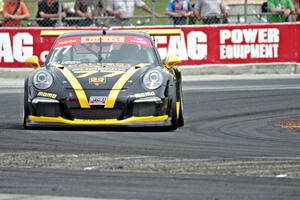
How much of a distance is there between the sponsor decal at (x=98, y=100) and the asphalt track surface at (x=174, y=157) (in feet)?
1.13

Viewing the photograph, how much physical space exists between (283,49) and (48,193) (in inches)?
610

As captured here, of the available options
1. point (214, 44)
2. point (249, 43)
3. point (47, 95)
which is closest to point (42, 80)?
point (47, 95)

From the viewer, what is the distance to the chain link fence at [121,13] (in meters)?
22.2

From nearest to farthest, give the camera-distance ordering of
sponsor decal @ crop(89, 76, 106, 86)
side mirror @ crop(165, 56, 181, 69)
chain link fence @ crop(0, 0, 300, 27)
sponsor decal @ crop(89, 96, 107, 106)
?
1. sponsor decal @ crop(89, 96, 107, 106)
2. sponsor decal @ crop(89, 76, 106, 86)
3. side mirror @ crop(165, 56, 181, 69)
4. chain link fence @ crop(0, 0, 300, 27)

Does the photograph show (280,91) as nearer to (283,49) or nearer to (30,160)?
(283,49)

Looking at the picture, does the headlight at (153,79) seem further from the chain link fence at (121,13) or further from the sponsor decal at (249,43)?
the sponsor decal at (249,43)

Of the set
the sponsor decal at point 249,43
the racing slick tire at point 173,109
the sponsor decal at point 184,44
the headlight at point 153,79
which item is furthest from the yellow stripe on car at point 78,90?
the sponsor decal at point 249,43

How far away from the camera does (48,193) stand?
8219 mm

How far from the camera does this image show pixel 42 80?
12797 millimetres

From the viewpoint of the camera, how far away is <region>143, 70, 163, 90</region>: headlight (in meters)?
12.8

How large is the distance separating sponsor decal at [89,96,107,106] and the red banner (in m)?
9.60

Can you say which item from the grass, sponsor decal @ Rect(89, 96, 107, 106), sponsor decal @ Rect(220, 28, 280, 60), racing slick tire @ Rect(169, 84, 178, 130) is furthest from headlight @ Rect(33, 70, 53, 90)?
sponsor decal @ Rect(220, 28, 280, 60)

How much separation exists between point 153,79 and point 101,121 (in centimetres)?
86

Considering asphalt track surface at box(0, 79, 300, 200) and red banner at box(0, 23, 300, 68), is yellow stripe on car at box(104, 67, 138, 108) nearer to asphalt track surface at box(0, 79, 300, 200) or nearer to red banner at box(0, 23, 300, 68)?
asphalt track surface at box(0, 79, 300, 200)
